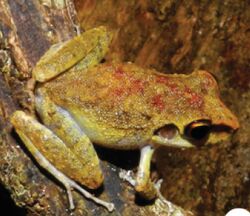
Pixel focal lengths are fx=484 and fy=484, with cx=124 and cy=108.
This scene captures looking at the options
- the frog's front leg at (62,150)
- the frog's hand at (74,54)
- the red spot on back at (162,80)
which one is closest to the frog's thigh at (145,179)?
the frog's front leg at (62,150)

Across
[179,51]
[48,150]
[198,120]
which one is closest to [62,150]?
[48,150]

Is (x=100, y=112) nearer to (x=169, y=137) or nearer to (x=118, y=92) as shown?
(x=118, y=92)

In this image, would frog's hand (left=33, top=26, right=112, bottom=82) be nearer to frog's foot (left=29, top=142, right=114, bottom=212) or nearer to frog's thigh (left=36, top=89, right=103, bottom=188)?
frog's thigh (left=36, top=89, right=103, bottom=188)

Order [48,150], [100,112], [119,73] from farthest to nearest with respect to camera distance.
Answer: [119,73]
[100,112]
[48,150]

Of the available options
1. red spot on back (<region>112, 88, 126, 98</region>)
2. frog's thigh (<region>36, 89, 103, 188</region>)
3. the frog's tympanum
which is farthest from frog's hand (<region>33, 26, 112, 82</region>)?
red spot on back (<region>112, 88, 126, 98</region>)

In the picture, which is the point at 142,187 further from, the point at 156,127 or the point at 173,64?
the point at 173,64

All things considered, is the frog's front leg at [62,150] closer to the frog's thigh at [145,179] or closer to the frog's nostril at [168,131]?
the frog's thigh at [145,179]

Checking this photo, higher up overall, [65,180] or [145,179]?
[145,179]
